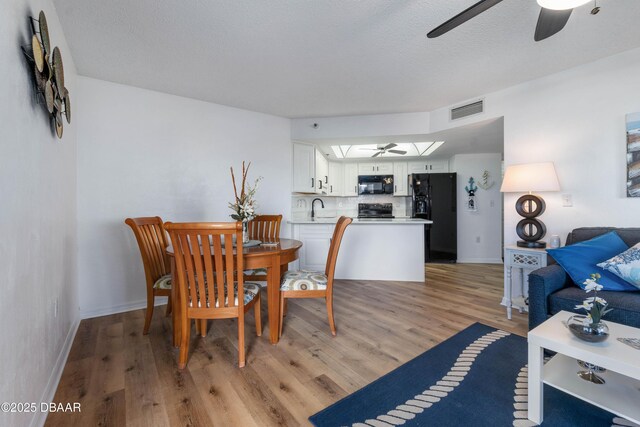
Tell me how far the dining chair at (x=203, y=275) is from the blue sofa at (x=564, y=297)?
2.04 metres

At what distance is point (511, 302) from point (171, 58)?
3957 mm

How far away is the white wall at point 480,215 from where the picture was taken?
5168 mm

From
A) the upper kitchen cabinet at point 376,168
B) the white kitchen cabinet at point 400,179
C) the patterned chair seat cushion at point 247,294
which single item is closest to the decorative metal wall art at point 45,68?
the patterned chair seat cushion at point 247,294

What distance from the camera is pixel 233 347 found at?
79.4 inches

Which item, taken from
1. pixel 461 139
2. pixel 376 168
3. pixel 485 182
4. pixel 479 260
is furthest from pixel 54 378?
pixel 485 182

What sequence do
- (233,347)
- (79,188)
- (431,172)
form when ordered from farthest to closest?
(431,172) → (79,188) → (233,347)

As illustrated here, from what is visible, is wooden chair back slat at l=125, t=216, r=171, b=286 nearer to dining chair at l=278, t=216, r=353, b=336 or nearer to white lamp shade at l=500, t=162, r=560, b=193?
dining chair at l=278, t=216, r=353, b=336

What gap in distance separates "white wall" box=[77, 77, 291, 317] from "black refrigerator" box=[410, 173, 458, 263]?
3.78 meters

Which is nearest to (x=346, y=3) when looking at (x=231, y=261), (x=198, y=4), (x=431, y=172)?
(x=198, y=4)

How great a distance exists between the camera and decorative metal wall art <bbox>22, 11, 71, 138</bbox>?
125 cm

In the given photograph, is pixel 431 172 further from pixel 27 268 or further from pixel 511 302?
pixel 27 268

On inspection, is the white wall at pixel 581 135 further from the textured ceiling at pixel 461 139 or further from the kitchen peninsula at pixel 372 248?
the kitchen peninsula at pixel 372 248

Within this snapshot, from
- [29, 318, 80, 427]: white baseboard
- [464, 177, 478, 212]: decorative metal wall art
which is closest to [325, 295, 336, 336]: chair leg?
[29, 318, 80, 427]: white baseboard

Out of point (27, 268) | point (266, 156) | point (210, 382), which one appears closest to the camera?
point (27, 268)
